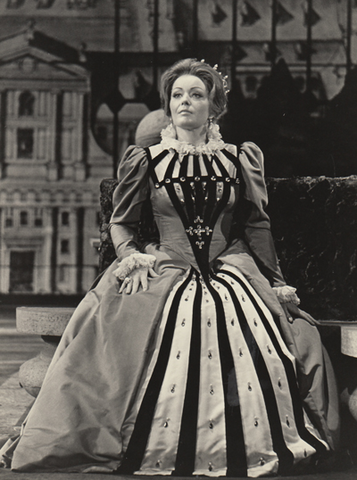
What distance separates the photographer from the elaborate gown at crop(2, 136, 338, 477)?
207 cm

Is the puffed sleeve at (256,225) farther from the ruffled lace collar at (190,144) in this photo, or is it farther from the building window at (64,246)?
the building window at (64,246)

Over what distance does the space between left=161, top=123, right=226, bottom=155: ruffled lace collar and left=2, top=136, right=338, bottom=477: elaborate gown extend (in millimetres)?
156

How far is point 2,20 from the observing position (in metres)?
8.30

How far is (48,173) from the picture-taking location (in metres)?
9.12

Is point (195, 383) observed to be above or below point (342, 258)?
below

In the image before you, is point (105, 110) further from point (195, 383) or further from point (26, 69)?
point (195, 383)

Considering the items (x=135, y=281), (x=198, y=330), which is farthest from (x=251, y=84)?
(x=198, y=330)

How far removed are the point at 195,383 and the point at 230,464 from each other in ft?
0.98

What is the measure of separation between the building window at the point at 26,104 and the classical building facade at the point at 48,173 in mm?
15

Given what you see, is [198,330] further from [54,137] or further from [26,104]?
[26,104]

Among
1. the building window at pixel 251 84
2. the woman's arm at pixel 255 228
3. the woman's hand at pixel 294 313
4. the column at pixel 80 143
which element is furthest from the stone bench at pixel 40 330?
the column at pixel 80 143

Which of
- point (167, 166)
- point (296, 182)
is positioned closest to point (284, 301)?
point (167, 166)

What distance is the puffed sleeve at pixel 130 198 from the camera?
2607 mm

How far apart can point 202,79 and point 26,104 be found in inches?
266
